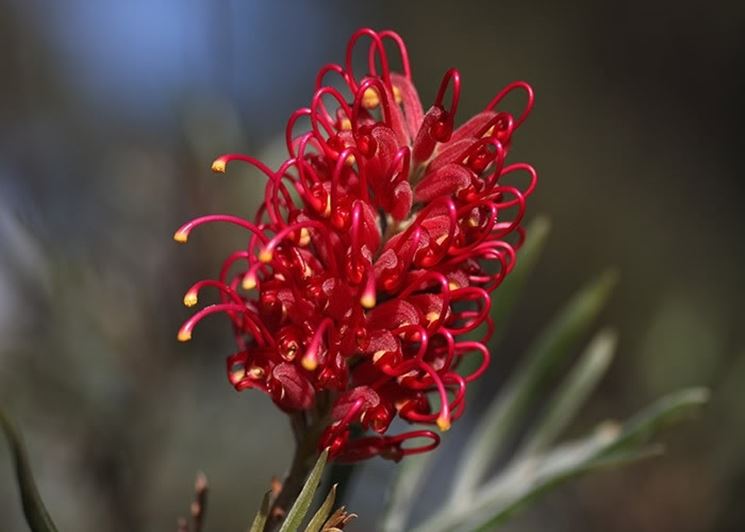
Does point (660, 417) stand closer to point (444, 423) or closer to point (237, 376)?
point (444, 423)

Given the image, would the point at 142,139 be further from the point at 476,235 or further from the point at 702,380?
the point at 476,235

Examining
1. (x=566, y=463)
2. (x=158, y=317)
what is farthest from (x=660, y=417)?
(x=158, y=317)

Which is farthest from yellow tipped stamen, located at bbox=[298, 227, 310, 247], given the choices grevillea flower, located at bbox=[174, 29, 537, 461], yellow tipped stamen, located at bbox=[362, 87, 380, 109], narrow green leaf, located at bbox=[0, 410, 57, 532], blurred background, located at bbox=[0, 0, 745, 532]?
blurred background, located at bbox=[0, 0, 745, 532]

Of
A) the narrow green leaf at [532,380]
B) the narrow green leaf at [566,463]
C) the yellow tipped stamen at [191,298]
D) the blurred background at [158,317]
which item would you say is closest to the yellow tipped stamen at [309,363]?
the yellow tipped stamen at [191,298]

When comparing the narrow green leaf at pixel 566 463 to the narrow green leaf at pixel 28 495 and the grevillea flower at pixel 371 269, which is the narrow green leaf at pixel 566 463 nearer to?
the grevillea flower at pixel 371 269

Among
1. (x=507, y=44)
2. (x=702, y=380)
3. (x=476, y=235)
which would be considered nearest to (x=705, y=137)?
(x=507, y=44)

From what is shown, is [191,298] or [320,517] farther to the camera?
[191,298]
